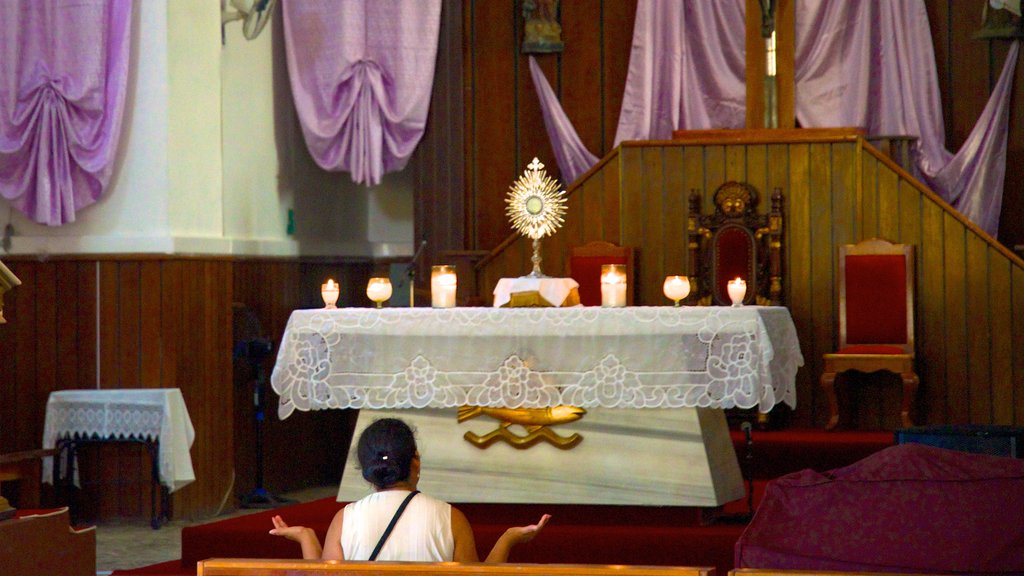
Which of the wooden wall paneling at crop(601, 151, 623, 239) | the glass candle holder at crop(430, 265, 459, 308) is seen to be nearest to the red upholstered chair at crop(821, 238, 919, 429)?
the wooden wall paneling at crop(601, 151, 623, 239)

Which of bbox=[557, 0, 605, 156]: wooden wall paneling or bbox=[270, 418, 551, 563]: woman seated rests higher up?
bbox=[557, 0, 605, 156]: wooden wall paneling

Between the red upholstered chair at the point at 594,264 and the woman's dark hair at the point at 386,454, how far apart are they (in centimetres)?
448

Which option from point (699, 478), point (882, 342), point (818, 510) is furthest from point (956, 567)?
point (882, 342)

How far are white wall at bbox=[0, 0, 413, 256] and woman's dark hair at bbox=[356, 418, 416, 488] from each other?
15.0 ft

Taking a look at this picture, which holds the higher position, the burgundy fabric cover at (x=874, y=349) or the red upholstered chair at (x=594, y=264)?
the red upholstered chair at (x=594, y=264)

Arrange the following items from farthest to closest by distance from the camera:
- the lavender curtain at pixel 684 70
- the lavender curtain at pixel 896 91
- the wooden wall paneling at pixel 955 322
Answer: the lavender curtain at pixel 684 70 < the lavender curtain at pixel 896 91 < the wooden wall paneling at pixel 955 322

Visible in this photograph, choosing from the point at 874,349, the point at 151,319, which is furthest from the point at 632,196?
the point at 151,319

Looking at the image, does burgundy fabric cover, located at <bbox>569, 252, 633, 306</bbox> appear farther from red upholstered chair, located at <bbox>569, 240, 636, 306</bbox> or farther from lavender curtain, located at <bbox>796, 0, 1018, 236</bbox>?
lavender curtain, located at <bbox>796, 0, 1018, 236</bbox>

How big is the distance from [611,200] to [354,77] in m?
2.00

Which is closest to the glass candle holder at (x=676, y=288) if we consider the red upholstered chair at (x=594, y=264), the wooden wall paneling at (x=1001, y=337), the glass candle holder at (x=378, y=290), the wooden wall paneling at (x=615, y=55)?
the glass candle holder at (x=378, y=290)

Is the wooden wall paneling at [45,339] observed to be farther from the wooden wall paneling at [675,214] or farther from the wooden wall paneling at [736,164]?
the wooden wall paneling at [736,164]

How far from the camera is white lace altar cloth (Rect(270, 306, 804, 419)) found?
199 inches

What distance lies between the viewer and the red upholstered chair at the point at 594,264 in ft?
25.5

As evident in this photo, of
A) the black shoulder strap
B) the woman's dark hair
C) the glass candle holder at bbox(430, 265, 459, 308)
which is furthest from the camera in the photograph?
the glass candle holder at bbox(430, 265, 459, 308)
